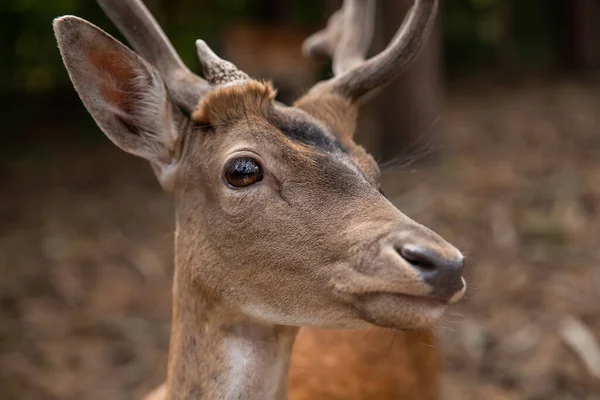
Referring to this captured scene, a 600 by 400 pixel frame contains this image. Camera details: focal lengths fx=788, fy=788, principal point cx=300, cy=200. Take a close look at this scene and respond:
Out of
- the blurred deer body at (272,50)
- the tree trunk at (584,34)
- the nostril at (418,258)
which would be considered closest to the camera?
the nostril at (418,258)

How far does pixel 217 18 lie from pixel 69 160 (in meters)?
3.36

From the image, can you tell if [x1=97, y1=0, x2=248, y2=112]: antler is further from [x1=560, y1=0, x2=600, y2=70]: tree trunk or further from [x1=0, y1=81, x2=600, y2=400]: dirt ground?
[x1=560, y1=0, x2=600, y2=70]: tree trunk

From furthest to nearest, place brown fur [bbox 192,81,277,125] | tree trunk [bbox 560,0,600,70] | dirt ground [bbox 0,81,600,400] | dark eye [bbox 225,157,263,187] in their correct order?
tree trunk [bbox 560,0,600,70], dirt ground [bbox 0,81,600,400], brown fur [bbox 192,81,277,125], dark eye [bbox 225,157,263,187]

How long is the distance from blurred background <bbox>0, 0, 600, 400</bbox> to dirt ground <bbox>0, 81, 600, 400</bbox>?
17 millimetres

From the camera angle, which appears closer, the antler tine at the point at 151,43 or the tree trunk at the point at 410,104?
the antler tine at the point at 151,43

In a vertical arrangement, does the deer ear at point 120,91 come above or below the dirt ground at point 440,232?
above

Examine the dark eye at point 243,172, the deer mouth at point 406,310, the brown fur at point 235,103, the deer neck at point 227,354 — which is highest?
the brown fur at point 235,103

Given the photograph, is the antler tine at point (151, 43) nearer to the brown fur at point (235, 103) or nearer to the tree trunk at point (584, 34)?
the brown fur at point (235, 103)

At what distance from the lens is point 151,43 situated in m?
2.76

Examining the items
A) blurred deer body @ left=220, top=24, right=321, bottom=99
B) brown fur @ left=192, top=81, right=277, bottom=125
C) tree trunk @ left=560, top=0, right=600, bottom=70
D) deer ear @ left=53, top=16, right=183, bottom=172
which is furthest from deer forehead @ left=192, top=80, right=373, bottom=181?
tree trunk @ left=560, top=0, right=600, bottom=70

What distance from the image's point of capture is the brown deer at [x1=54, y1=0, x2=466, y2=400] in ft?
6.87

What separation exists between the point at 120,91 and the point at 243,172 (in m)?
0.54

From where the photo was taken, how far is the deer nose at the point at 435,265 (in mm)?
1980

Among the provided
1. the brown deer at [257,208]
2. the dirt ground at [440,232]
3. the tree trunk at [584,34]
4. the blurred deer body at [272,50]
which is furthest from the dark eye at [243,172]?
the tree trunk at [584,34]
